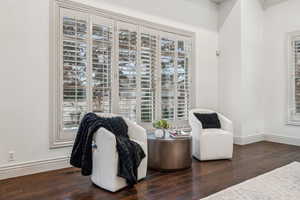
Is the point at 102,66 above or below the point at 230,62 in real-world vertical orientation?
below

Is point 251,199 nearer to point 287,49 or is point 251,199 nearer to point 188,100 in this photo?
point 188,100

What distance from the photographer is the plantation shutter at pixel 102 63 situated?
3.79 m

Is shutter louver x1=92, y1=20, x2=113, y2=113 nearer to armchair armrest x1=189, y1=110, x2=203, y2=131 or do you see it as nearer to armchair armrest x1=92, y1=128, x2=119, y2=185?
armchair armrest x1=92, y1=128, x2=119, y2=185

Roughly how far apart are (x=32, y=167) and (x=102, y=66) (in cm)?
189

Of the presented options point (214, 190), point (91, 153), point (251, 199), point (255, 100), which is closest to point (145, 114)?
point (91, 153)

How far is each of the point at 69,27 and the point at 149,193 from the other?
273 centimetres

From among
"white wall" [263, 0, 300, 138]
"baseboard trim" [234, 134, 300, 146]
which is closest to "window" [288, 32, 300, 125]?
"white wall" [263, 0, 300, 138]

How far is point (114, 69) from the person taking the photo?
400 centimetres

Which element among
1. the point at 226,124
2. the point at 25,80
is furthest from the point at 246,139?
the point at 25,80

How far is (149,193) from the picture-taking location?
2613 millimetres

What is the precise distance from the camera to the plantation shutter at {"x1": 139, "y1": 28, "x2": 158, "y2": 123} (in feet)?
14.4

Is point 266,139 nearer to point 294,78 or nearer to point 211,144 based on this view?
point 294,78

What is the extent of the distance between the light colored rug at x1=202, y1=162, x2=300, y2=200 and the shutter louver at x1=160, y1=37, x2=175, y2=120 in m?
2.18

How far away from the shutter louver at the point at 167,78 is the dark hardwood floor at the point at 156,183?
1332mm
